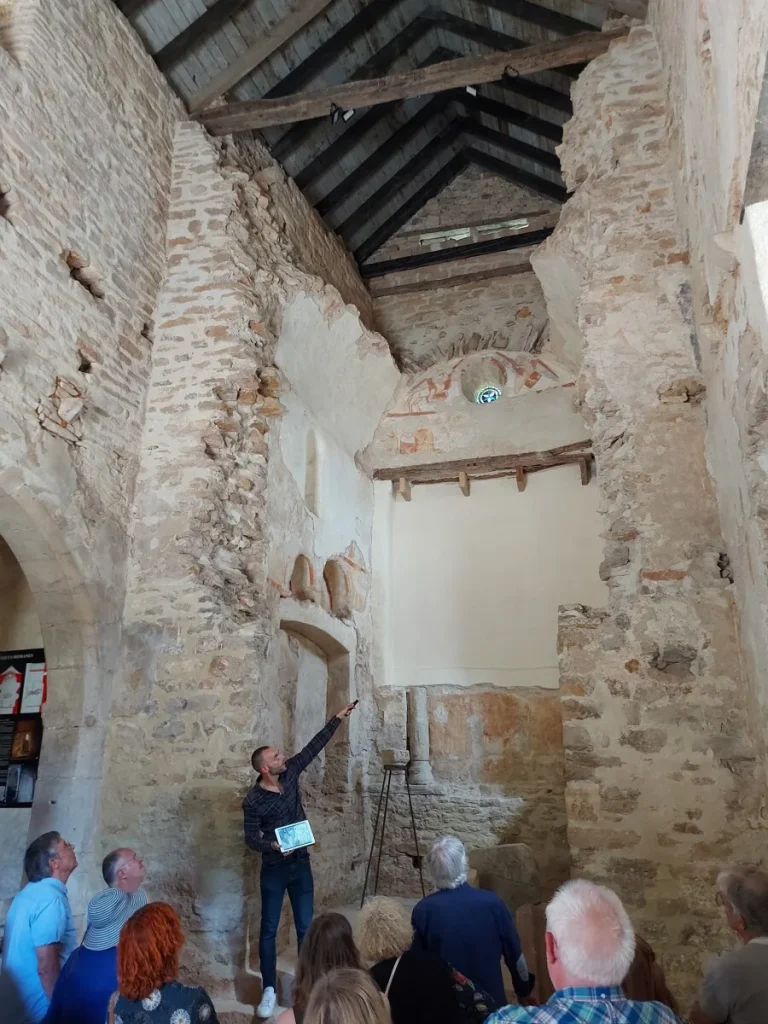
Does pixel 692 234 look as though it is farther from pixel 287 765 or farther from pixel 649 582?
pixel 287 765

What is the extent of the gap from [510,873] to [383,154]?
765cm

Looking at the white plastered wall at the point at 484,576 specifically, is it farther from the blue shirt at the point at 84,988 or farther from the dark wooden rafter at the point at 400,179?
the blue shirt at the point at 84,988

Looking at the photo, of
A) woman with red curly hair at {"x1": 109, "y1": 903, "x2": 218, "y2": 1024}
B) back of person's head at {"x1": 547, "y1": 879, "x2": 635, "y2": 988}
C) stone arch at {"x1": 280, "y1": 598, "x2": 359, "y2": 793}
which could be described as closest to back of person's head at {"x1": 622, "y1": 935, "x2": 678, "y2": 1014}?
back of person's head at {"x1": 547, "y1": 879, "x2": 635, "y2": 988}

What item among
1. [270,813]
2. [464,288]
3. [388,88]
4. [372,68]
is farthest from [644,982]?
[372,68]

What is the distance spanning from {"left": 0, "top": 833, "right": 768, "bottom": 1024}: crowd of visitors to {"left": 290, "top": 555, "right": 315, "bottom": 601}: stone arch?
3.34 meters

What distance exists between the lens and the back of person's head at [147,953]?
1.92m

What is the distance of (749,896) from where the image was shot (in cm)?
218

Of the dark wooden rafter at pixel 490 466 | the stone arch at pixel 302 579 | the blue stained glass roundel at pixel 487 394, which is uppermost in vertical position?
the blue stained glass roundel at pixel 487 394

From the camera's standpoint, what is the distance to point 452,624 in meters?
7.55

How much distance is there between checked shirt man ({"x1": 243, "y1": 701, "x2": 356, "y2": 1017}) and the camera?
3.88 metres

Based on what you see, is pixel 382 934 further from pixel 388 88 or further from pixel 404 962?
pixel 388 88

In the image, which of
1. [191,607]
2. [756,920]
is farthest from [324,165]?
[756,920]

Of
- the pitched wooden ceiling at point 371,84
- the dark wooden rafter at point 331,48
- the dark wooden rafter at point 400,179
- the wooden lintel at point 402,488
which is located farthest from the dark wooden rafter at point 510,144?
the wooden lintel at point 402,488

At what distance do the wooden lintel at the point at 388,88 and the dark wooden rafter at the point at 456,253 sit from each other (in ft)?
8.14
